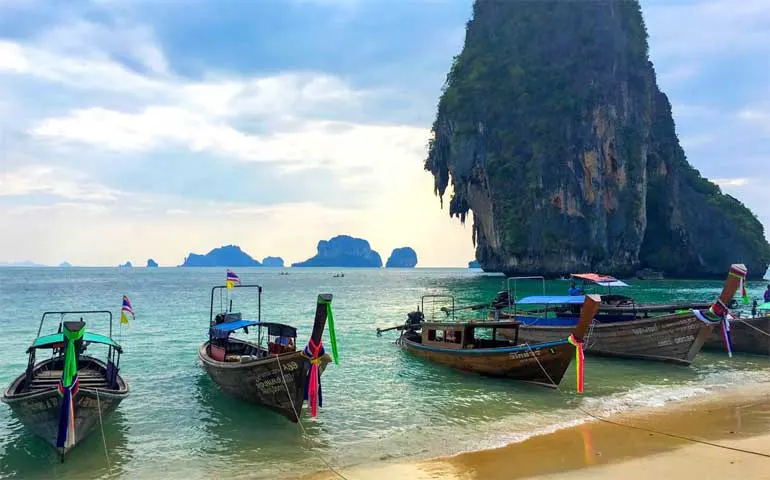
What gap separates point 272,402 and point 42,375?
5981 millimetres

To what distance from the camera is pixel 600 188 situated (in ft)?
245

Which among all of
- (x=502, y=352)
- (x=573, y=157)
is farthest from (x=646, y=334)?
(x=573, y=157)

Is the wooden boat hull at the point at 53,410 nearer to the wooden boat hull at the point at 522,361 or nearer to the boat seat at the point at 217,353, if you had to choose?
the boat seat at the point at 217,353

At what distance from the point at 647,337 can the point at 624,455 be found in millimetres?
10834

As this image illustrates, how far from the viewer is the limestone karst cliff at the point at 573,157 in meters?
74.9

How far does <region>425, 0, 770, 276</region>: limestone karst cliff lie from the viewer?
2948 inches

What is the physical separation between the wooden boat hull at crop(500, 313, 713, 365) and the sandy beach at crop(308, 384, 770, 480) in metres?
6.30

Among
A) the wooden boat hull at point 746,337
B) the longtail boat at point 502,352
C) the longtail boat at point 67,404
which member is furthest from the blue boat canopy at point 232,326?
the wooden boat hull at point 746,337

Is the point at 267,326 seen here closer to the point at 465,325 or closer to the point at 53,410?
the point at 53,410

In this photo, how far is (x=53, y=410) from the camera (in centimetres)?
1000

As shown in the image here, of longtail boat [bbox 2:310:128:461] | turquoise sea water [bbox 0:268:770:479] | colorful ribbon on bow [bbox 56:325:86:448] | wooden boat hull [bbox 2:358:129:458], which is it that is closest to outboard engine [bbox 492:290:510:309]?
turquoise sea water [bbox 0:268:770:479]

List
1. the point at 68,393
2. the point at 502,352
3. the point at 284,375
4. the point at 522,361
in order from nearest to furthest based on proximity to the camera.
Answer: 1. the point at 68,393
2. the point at 284,375
3. the point at 522,361
4. the point at 502,352

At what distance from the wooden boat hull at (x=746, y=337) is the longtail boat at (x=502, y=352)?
354 inches

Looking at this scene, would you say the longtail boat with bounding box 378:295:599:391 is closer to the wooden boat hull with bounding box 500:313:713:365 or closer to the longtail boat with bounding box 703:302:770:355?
the wooden boat hull with bounding box 500:313:713:365
